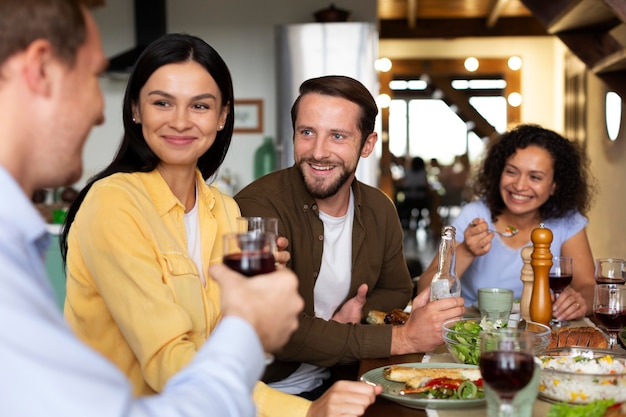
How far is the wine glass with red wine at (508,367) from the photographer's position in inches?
45.9

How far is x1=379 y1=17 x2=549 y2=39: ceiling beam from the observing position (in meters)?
8.95

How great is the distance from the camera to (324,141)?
233 centimetres

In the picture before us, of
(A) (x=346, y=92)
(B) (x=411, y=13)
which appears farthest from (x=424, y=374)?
(B) (x=411, y=13)

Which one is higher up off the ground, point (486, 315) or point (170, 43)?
point (170, 43)

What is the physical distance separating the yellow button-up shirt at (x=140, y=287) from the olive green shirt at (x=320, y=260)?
349 millimetres

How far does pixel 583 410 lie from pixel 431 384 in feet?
1.27

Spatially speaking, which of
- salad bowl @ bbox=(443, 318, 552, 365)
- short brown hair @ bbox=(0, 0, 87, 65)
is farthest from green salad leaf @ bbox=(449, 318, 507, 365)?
short brown hair @ bbox=(0, 0, 87, 65)

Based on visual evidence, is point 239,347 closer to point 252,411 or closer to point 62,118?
point 252,411

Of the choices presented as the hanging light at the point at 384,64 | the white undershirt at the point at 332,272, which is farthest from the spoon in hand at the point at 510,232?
the hanging light at the point at 384,64

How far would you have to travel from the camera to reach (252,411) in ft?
3.22

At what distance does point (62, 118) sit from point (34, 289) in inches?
9.1

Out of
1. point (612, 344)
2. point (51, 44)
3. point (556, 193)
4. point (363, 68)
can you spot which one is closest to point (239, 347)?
point (51, 44)

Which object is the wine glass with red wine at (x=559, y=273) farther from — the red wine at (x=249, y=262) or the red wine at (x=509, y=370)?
the red wine at (x=249, y=262)

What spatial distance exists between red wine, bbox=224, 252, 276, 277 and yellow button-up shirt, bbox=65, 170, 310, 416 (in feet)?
1.35
